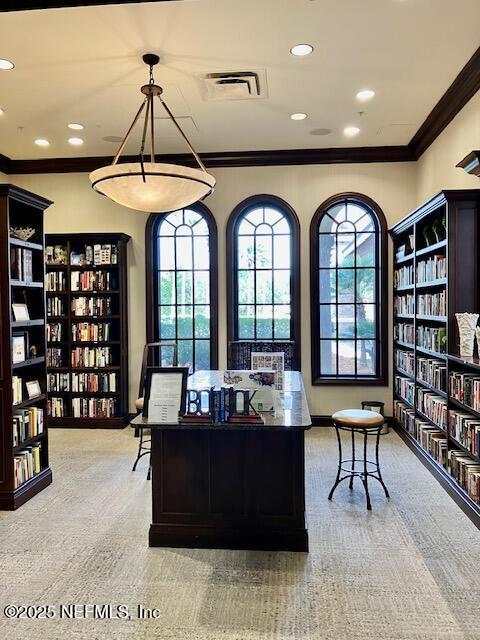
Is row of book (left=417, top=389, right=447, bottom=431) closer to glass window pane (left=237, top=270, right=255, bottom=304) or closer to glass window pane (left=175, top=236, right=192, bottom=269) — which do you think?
glass window pane (left=237, top=270, right=255, bottom=304)

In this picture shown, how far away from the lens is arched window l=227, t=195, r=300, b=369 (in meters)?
6.20

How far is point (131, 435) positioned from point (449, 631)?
13.8ft

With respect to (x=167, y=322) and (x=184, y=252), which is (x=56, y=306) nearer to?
(x=167, y=322)

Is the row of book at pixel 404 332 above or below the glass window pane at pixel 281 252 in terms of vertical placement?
below

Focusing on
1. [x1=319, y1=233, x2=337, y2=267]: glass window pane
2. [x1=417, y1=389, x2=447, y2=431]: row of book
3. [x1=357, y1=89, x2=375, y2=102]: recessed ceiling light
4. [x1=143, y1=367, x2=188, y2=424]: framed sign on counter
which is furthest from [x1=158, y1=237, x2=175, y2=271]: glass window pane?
[x1=143, y1=367, x2=188, y2=424]: framed sign on counter

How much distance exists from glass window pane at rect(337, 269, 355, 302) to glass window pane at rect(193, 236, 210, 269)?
67.9 inches

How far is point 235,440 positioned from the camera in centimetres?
304

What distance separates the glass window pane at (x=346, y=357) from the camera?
619cm

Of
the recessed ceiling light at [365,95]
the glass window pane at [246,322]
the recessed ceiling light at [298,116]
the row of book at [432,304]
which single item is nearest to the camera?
the row of book at [432,304]

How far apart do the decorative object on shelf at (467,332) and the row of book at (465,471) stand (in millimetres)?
787

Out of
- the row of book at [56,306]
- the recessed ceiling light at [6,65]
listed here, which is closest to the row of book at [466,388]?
the recessed ceiling light at [6,65]

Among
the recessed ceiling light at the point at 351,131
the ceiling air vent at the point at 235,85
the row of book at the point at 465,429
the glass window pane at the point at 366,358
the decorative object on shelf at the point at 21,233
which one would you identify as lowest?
the row of book at the point at 465,429

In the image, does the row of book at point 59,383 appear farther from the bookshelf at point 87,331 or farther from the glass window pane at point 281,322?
the glass window pane at point 281,322

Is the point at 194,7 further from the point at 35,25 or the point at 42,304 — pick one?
the point at 42,304
